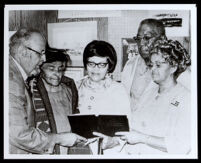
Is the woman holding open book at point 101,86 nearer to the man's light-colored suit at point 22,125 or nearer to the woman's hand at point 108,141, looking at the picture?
the woman's hand at point 108,141

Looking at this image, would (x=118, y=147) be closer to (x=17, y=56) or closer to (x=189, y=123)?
(x=189, y=123)

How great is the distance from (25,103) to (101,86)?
376 mm

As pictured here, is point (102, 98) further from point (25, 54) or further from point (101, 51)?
point (25, 54)

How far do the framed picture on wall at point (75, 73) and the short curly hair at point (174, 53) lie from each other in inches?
13.9

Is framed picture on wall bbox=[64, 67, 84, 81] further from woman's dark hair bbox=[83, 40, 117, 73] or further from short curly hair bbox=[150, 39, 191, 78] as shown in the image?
short curly hair bbox=[150, 39, 191, 78]

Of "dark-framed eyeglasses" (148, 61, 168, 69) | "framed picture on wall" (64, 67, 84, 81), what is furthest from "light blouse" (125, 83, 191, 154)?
"framed picture on wall" (64, 67, 84, 81)

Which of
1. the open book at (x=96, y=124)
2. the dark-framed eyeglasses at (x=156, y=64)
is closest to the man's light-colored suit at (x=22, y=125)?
the open book at (x=96, y=124)

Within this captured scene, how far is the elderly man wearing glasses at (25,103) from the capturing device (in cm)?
156

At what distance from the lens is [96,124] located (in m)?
1.58

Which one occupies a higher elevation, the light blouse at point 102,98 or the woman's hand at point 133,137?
the light blouse at point 102,98

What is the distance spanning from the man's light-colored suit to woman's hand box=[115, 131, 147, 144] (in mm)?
340

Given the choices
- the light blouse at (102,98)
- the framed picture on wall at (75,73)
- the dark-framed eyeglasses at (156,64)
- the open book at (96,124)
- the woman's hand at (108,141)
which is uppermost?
the dark-framed eyeglasses at (156,64)

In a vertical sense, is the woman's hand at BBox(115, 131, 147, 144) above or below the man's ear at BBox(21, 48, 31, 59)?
below

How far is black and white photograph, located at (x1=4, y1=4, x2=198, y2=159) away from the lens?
1562 millimetres
